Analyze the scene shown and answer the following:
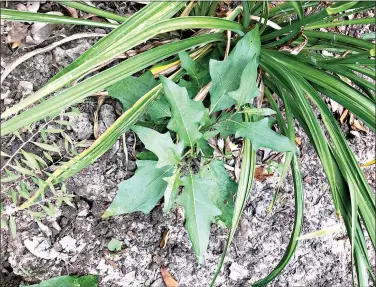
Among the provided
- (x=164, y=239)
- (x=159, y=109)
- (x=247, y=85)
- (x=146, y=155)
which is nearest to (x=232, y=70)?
(x=247, y=85)

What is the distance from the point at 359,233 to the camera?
Result: 102 centimetres

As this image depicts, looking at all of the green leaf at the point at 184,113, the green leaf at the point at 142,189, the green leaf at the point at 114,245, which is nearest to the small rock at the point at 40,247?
the green leaf at the point at 114,245

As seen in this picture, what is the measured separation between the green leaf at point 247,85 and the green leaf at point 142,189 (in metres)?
0.23

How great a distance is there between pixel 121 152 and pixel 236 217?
384 mm

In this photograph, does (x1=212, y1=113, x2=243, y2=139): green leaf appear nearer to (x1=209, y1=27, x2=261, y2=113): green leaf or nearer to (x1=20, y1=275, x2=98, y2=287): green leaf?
(x1=209, y1=27, x2=261, y2=113): green leaf

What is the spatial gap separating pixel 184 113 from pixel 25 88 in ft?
1.51

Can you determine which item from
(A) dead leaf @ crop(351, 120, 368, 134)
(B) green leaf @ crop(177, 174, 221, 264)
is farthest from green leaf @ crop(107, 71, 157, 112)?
(A) dead leaf @ crop(351, 120, 368, 134)

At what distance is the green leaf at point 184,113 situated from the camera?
942 mm

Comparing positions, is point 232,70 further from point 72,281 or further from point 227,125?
point 72,281

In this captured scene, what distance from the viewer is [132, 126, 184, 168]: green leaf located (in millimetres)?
971

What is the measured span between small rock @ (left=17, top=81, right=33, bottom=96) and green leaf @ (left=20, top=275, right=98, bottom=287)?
0.49 m

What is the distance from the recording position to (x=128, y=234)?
4.04 ft

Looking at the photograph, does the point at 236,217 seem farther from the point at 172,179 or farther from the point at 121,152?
the point at 121,152

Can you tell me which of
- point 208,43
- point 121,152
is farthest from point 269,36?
point 121,152
